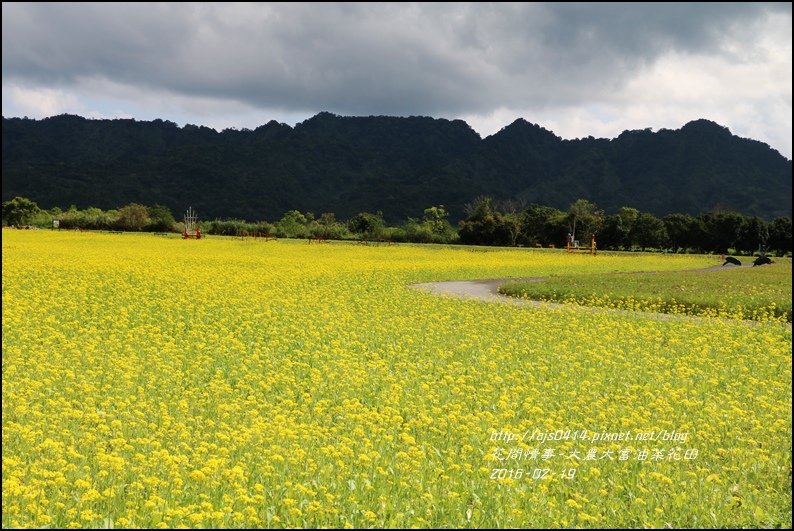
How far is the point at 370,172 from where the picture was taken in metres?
188

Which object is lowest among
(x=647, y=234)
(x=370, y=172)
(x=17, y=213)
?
(x=647, y=234)

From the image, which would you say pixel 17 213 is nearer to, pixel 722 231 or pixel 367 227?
pixel 367 227

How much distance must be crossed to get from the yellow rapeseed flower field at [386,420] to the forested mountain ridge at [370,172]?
12100cm

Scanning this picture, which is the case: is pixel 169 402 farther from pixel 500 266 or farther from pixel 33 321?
pixel 500 266

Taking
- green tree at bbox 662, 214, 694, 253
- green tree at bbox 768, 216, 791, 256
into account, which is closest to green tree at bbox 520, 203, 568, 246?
green tree at bbox 662, 214, 694, 253

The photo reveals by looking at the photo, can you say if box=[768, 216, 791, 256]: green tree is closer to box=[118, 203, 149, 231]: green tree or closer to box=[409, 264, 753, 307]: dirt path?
box=[409, 264, 753, 307]: dirt path

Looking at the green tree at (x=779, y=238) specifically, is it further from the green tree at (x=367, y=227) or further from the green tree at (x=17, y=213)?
the green tree at (x=17, y=213)

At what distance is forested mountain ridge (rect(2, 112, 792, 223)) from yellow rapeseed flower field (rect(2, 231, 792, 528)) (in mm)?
120997

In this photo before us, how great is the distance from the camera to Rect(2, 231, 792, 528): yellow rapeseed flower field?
16.1ft

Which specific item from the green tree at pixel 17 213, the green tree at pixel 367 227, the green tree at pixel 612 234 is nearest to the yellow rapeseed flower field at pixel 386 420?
the green tree at pixel 367 227

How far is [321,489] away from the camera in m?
5.05

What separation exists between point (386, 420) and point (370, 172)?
18435cm

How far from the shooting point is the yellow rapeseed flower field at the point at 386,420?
4906mm

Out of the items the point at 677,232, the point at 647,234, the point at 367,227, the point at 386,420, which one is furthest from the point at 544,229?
the point at 386,420
